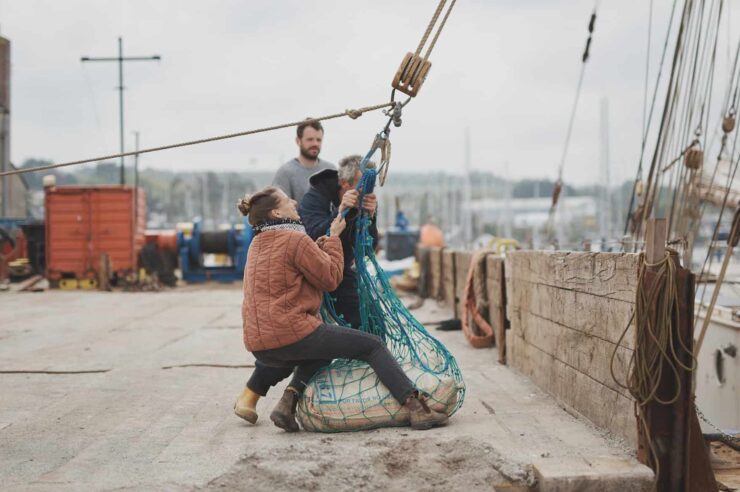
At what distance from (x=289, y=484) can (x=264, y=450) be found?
0.46 m

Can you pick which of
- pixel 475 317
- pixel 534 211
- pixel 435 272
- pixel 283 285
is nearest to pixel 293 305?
pixel 283 285

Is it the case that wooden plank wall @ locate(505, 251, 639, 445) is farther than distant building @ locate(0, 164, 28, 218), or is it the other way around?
distant building @ locate(0, 164, 28, 218)

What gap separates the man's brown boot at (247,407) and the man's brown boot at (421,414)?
880 millimetres

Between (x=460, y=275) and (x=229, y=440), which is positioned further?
(x=460, y=275)

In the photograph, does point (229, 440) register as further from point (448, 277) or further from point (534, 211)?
point (534, 211)

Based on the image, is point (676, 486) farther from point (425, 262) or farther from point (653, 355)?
point (425, 262)

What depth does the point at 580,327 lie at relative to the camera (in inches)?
198

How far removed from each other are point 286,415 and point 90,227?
15821 millimetres

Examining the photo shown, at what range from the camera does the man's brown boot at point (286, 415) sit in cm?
477

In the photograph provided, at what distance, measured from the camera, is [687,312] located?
13.0ft

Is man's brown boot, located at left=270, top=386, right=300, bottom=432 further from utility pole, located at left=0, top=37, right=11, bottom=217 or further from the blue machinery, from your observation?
utility pole, located at left=0, top=37, right=11, bottom=217

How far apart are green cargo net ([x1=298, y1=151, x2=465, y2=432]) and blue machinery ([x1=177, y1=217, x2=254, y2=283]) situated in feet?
50.5

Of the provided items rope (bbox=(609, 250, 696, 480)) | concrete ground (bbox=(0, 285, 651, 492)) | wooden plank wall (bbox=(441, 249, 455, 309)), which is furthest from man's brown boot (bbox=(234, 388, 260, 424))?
wooden plank wall (bbox=(441, 249, 455, 309))

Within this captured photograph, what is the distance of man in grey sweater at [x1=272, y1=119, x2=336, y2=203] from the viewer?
6.13 m
